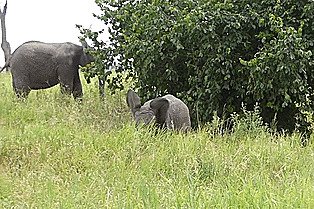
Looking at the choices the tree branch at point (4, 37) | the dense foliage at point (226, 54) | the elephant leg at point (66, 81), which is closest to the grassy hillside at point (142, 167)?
the dense foliage at point (226, 54)

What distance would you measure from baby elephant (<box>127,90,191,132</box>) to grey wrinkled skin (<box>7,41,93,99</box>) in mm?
3733

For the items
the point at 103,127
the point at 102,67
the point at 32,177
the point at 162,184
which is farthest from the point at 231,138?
the point at 102,67

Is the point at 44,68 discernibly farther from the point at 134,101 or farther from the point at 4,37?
the point at 4,37

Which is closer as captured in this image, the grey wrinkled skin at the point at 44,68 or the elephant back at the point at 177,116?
the elephant back at the point at 177,116

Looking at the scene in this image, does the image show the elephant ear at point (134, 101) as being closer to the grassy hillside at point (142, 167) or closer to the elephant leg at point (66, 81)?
the grassy hillside at point (142, 167)

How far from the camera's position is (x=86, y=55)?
35.6 ft

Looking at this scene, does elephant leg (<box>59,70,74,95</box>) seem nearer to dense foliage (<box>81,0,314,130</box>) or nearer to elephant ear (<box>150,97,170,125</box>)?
dense foliage (<box>81,0,314,130</box>)

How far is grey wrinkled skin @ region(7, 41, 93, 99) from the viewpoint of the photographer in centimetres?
1054

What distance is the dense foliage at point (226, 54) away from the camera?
809cm

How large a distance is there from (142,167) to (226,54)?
3.59m

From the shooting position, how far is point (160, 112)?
697cm

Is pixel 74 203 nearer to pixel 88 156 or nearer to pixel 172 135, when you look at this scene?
pixel 88 156

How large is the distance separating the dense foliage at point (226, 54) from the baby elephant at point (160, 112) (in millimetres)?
1108

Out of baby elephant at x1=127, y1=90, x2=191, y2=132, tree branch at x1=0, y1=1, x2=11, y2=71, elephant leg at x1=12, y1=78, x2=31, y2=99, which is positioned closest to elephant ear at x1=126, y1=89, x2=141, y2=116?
baby elephant at x1=127, y1=90, x2=191, y2=132
